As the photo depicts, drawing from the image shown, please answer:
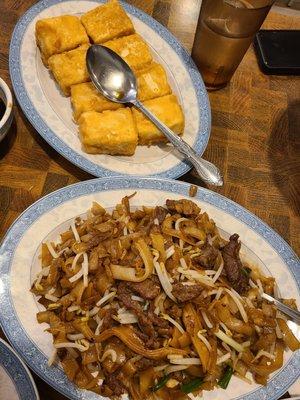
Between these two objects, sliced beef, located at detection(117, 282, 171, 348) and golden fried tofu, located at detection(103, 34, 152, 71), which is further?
golden fried tofu, located at detection(103, 34, 152, 71)

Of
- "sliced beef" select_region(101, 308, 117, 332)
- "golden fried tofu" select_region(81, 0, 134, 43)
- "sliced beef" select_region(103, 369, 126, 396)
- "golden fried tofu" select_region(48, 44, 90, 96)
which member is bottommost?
"sliced beef" select_region(103, 369, 126, 396)

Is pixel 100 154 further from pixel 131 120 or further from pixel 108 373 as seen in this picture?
pixel 108 373

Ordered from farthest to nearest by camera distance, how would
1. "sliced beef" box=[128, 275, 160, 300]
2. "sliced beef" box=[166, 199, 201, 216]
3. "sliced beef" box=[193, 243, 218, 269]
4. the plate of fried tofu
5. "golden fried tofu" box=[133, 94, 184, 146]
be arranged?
"golden fried tofu" box=[133, 94, 184, 146], the plate of fried tofu, "sliced beef" box=[166, 199, 201, 216], "sliced beef" box=[193, 243, 218, 269], "sliced beef" box=[128, 275, 160, 300]

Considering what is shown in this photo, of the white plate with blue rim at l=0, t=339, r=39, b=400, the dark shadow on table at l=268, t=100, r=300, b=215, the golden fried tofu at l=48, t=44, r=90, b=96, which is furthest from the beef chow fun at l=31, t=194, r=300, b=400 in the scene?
the golden fried tofu at l=48, t=44, r=90, b=96

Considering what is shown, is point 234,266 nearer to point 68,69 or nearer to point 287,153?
point 287,153

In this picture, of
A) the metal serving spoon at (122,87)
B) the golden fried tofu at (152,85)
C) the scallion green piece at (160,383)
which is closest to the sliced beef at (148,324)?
the scallion green piece at (160,383)

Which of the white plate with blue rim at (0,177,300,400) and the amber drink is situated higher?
the amber drink

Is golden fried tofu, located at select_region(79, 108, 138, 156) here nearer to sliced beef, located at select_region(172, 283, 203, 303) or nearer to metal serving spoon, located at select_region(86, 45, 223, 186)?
metal serving spoon, located at select_region(86, 45, 223, 186)

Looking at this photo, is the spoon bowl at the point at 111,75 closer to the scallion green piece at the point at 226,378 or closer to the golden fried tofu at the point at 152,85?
the golden fried tofu at the point at 152,85
